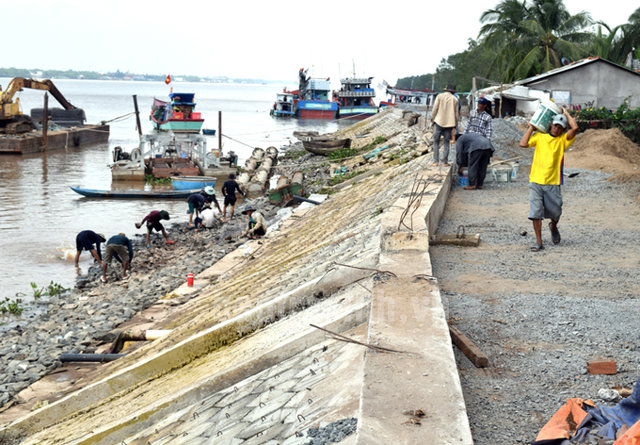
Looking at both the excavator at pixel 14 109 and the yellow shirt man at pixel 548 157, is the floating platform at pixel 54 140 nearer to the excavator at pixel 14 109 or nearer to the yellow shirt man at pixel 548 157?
the excavator at pixel 14 109

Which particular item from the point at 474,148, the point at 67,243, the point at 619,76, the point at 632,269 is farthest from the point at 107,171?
the point at 632,269

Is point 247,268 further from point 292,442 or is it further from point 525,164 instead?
point 292,442

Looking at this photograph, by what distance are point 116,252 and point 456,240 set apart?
943cm

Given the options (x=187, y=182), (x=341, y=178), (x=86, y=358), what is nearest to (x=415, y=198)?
(x=86, y=358)

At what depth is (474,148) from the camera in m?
12.3

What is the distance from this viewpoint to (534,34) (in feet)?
127

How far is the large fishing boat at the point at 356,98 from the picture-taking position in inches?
3068

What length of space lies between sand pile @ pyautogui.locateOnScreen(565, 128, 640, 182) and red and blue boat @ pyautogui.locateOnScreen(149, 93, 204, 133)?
69.5ft

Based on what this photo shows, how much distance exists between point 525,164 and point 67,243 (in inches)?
514

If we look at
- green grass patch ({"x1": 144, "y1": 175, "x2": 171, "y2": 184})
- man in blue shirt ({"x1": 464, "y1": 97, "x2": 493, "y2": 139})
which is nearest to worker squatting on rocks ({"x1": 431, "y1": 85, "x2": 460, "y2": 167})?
man in blue shirt ({"x1": 464, "y1": 97, "x2": 493, "y2": 139})

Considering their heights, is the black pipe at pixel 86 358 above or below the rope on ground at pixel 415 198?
below

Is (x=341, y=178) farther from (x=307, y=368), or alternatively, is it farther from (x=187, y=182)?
(x=307, y=368)

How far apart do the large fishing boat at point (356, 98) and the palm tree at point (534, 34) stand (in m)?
34.6

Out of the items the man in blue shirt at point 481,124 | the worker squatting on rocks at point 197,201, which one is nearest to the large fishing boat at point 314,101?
the worker squatting on rocks at point 197,201
